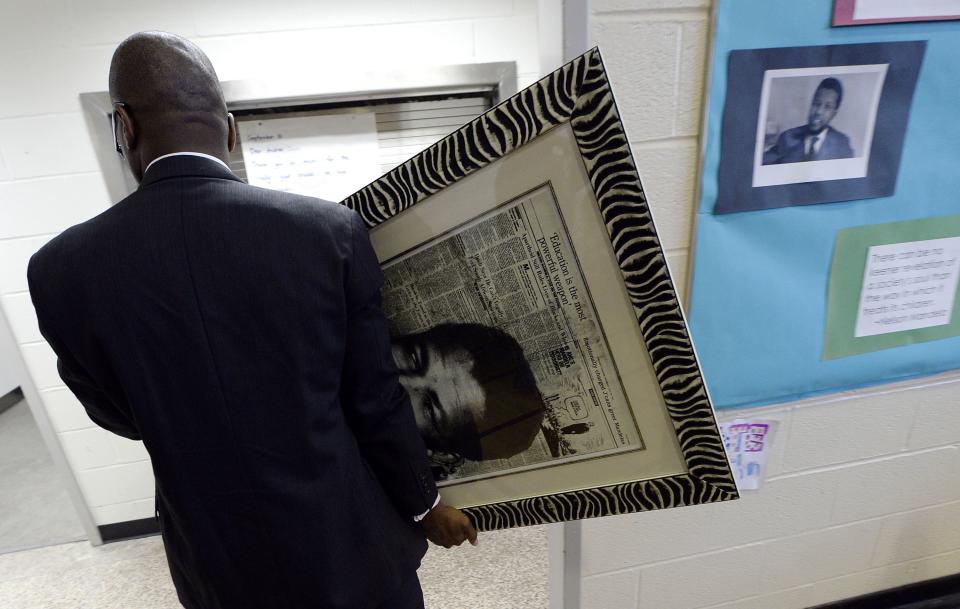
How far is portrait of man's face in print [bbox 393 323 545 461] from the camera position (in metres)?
0.76

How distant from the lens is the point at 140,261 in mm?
671

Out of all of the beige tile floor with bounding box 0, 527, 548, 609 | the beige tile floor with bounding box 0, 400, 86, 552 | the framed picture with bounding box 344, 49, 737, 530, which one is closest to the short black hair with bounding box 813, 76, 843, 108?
the framed picture with bounding box 344, 49, 737, 530

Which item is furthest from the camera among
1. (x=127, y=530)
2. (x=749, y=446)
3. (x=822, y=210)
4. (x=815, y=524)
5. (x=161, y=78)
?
(x=127, y=530)

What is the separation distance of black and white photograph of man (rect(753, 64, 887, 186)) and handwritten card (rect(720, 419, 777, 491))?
53 centimetres

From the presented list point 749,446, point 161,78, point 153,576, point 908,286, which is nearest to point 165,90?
point 161,78

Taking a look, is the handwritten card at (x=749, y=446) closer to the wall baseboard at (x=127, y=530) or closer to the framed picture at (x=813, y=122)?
the framed picture at (x=813, y=122)

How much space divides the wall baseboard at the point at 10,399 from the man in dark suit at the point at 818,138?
461cm

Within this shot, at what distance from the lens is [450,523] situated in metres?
0.88

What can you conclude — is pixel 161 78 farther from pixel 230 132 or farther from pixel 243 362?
pixel 243 362

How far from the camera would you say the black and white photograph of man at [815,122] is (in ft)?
2.69

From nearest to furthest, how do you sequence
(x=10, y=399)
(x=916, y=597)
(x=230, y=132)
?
(x=230, y=132), (x=916, y=597), (x=10, y=399)

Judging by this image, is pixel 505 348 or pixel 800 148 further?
pixel 800 148

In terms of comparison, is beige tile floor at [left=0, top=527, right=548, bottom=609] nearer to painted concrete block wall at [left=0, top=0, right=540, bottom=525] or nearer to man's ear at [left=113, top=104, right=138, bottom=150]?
painted concrete block wall at [left=0, top=0, right=540, bottom=525]

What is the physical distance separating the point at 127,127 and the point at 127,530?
208 cm
